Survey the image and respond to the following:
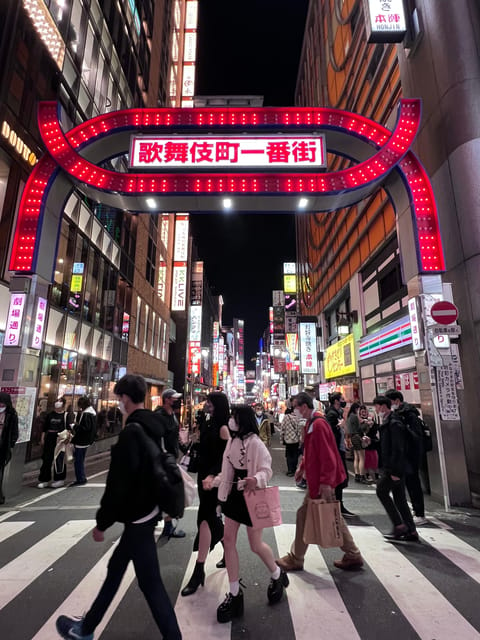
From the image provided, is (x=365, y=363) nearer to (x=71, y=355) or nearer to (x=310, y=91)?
(x=71, y=355)

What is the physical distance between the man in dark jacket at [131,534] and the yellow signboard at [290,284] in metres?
41.2

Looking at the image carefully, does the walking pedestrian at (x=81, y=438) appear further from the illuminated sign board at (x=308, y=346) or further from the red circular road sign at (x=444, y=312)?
the illuminated sign board at (x=308, y=346)

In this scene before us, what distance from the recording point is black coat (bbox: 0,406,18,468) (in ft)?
22.0

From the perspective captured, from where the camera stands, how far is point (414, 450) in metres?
5.52

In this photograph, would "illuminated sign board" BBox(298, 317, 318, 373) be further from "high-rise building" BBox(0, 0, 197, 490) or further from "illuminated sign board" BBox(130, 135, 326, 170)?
"illuminated sign board" BBox(130, 135, 326, 170)

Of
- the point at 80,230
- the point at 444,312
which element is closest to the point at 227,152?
the point at 444,312

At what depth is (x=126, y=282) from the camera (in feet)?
65.7

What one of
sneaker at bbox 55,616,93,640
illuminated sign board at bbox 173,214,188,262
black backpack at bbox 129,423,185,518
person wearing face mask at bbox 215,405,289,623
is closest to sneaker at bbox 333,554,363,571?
person wearing face mask at bbox 215,405,289,623

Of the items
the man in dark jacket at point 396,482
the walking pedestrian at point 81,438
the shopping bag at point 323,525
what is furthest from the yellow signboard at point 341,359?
the shopping bag at point 323,525

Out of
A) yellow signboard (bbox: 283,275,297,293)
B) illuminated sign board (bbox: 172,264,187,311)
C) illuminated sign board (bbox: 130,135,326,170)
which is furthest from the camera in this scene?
yellow signboard (bbox: 283,275,297,293)

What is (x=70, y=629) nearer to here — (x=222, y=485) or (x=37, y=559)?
(x=222, y=485)

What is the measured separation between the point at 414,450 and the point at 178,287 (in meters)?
28.9

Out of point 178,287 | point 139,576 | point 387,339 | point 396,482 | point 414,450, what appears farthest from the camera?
point 178,287

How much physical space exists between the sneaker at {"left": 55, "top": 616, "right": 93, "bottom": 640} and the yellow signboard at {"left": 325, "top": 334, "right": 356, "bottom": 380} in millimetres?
16847
